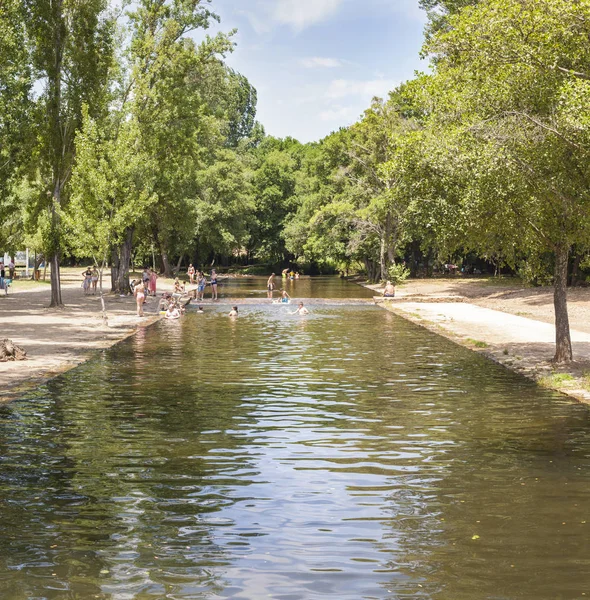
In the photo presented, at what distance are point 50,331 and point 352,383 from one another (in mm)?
14288

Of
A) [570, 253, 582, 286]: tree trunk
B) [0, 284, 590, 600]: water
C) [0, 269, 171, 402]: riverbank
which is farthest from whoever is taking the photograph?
[570, 253, 582, 286]: tree trunk

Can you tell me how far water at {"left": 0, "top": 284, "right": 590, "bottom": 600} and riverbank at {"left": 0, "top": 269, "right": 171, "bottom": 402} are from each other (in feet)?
3.34


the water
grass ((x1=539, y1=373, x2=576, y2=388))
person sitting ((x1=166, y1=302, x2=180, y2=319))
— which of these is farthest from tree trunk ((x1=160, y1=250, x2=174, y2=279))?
grass ((x1=539, y1=373, x2=576, y2=388))

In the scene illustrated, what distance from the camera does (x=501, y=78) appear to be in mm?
18484

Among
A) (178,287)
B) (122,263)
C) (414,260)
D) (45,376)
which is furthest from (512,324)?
(414,260)

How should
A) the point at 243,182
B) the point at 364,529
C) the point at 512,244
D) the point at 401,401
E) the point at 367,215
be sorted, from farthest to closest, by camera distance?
the point at 243,182, the point at 367,215, the point at 512,244, the point at 401,401, the point at 364,529

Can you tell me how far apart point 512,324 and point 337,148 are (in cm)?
4834

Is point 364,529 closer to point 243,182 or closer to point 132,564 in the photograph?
point 132,564

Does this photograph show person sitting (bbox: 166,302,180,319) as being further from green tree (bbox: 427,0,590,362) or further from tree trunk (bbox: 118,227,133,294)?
green tree (bbox: 427,0,590,362)

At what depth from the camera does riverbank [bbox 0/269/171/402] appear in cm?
1919

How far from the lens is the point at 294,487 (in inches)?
398

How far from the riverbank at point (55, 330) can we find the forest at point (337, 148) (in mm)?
2522

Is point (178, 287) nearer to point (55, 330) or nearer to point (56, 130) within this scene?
point (56, 130)

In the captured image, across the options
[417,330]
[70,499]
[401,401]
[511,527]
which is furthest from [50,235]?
[511,527]
